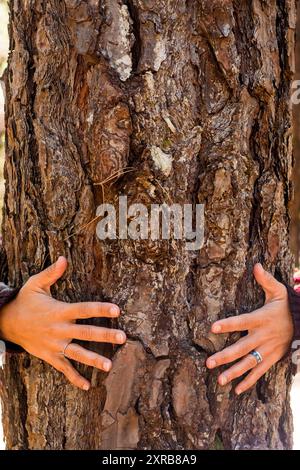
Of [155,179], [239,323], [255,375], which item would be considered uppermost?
[155,179]

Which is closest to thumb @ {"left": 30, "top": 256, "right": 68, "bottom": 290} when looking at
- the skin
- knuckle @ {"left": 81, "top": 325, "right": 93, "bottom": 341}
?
the skin

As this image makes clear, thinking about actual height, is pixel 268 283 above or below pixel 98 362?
above

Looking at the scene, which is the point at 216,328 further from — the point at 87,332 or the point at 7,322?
the point at 7,322

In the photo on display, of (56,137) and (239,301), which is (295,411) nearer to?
(239,301)

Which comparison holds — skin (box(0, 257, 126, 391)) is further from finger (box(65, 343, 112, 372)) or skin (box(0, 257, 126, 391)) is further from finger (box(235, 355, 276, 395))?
finger (box(235, 355, 276, 395))

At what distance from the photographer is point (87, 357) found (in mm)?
1196

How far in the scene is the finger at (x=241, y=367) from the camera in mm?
1206

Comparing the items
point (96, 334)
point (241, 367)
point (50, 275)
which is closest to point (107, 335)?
point (96, 334)

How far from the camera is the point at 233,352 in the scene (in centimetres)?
121

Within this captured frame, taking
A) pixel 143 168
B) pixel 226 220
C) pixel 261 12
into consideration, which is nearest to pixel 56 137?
pixel 143 168

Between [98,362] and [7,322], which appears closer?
[98,362]

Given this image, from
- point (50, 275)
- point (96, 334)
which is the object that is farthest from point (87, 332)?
point (50, 275)

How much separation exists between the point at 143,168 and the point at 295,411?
2.86 meters

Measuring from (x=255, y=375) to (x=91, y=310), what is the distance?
1.11ft
